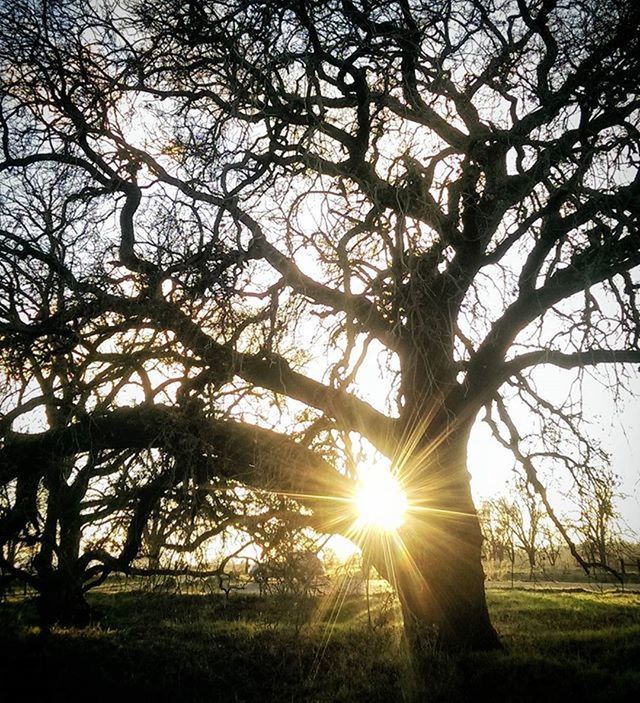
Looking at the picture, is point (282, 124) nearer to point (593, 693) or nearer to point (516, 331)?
point (516, 331)

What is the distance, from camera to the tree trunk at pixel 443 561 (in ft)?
21.4

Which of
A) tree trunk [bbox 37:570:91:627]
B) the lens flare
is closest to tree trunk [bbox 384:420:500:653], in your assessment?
the lens flare

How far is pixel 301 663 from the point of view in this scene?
7.76 m

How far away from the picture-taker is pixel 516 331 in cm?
675

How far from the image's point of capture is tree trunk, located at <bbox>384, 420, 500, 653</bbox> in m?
6.52

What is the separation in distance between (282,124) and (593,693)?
22.3ft

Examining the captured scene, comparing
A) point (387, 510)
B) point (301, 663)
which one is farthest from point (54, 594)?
point (387, 510)

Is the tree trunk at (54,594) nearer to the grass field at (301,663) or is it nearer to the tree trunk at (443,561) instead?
the grass field at (301,663)

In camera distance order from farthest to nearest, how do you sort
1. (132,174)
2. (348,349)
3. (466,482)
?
1. (466,482)
2. (132,174)
3. (348,349)

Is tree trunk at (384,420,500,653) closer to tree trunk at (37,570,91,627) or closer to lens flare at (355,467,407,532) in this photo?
lens flare at (355,467,407,532)

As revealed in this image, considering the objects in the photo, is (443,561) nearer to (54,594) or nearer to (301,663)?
(301,663)

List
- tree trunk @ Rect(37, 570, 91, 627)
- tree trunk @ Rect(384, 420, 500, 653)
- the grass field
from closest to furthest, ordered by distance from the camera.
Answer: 1. the grass field
2. tree trunk @ Rect(384, 420, 500, 653)
3. tree trunk @ Rect(37, 570, 91, 627)

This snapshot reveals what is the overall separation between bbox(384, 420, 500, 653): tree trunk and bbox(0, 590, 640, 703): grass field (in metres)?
0.31

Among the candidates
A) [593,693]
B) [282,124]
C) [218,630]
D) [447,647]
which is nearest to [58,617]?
[218,630]
